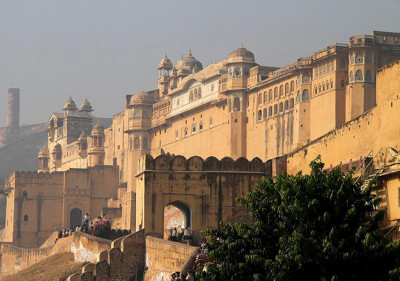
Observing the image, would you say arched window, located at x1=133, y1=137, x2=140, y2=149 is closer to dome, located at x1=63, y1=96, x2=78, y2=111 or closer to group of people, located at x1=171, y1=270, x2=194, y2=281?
dome, located at x1=63, y1=96, x2=78, y2=111

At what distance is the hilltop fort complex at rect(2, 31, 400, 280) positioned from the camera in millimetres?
30547

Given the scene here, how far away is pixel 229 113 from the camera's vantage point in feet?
194

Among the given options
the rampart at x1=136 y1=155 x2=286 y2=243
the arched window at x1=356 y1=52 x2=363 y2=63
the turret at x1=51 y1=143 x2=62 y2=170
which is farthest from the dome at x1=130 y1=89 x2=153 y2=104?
the rampart at x1=136 y1=155 x2=286 y2=243

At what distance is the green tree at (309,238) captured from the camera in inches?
691

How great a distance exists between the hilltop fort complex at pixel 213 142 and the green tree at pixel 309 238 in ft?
10.6

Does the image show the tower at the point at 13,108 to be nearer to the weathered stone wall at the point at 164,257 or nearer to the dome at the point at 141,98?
the dome at the point at 141,98

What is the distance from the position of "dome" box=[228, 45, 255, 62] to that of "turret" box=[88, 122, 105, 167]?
19974 millimetres

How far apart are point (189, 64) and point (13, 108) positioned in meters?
73.4

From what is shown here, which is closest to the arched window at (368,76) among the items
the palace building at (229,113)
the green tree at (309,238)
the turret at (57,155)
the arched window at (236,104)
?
the palace building at (229,113)

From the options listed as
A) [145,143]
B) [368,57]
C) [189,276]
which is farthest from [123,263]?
[145,143]

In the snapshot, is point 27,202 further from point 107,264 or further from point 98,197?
point 107,264

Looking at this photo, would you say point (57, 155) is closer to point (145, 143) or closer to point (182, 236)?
point (145, 143)

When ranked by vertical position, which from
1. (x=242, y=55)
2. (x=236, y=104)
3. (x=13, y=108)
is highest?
(x=13, y=108)

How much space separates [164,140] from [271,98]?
15.6m
